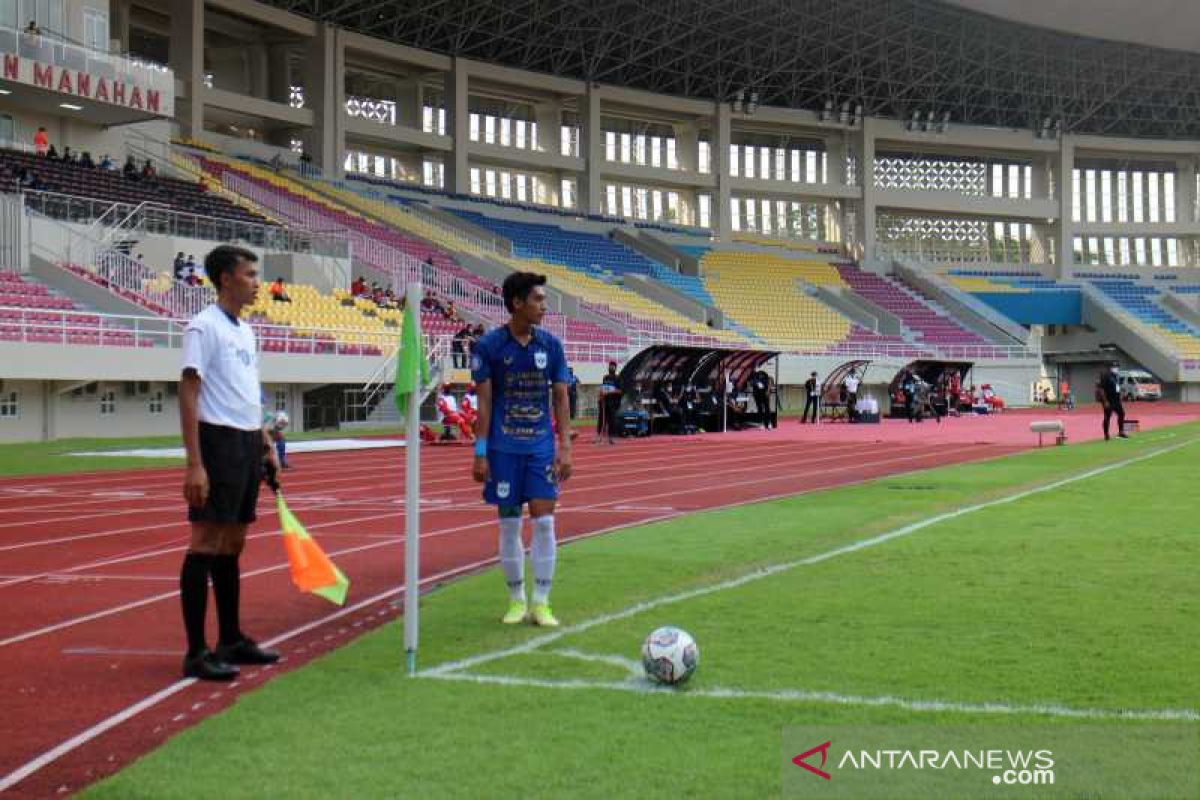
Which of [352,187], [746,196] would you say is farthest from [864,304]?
[352,187]


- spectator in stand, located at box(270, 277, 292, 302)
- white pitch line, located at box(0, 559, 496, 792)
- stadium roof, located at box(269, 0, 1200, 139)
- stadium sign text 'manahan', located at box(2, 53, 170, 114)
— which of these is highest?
stadium roof, located at box(269, 0, 1200, 139)

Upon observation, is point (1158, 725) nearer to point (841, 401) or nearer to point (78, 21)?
point (78, 21)

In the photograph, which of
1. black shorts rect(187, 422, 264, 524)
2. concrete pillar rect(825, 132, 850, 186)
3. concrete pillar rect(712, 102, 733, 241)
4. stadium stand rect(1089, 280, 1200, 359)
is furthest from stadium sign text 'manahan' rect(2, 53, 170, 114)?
stadium stand rect(1089, 280, 1200, 359)

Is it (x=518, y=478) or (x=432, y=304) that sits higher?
(x=432, y=304)

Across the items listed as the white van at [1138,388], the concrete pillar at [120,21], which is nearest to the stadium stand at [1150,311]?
the white van at [1138,388]

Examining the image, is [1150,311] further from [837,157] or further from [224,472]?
[224,472]

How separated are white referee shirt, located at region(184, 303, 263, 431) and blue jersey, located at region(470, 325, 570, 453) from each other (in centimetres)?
139

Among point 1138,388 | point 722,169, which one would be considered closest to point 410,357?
point 722,169

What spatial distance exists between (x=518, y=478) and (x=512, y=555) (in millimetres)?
481

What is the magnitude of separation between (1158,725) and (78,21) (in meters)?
39.5

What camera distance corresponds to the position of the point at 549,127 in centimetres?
6756

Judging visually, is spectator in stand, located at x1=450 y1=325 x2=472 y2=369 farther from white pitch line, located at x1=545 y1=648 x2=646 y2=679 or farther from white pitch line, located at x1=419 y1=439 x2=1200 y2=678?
white pitch line, located at x1=545 y1=648 x2=646 y2=679

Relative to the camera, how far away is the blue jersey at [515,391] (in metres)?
7.62

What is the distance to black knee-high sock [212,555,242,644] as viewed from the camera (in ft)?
22.1
